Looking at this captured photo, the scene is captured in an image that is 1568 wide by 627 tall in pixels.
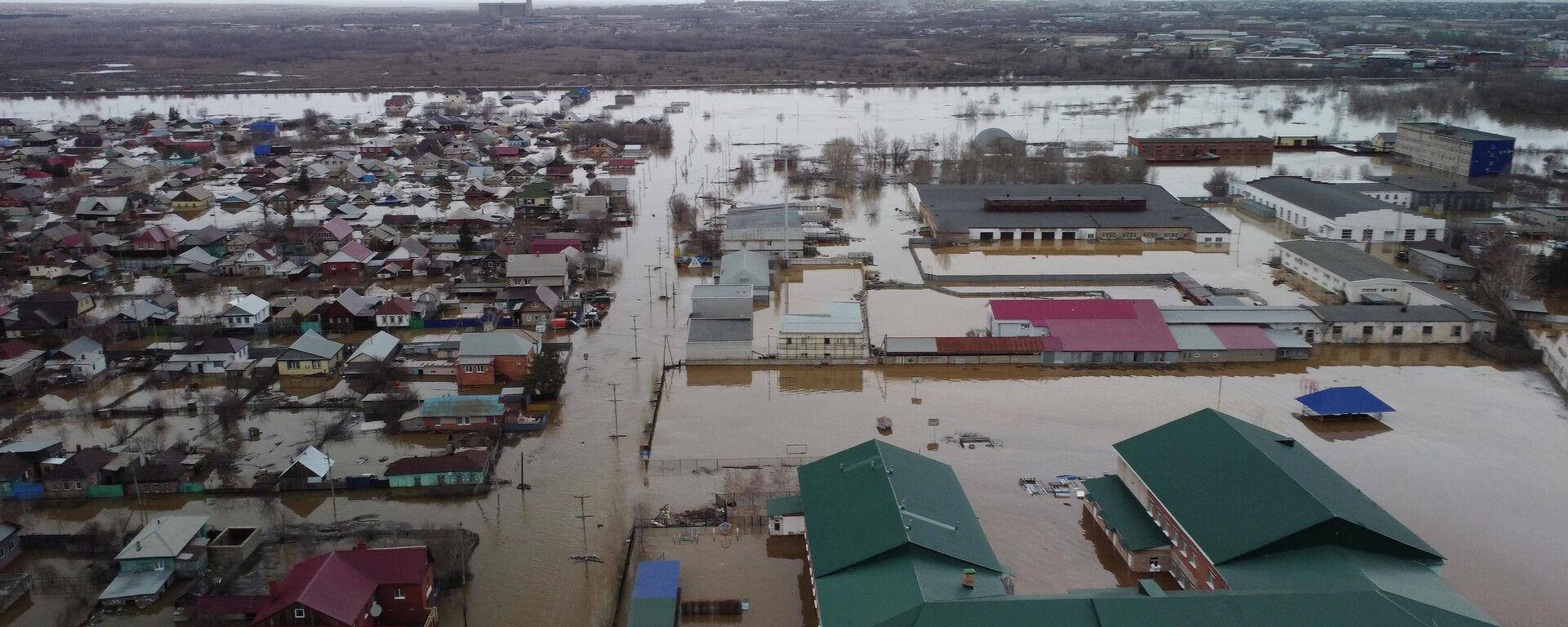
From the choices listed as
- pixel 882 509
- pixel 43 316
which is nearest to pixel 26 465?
pixel 43 316

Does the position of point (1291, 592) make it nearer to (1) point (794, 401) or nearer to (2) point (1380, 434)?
(2) point (1380, 434)

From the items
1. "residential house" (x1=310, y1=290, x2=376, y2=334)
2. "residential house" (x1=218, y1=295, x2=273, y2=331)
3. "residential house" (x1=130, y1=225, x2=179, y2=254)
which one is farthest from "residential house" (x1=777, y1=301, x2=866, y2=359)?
"residential house" (x1=130, y1=225, x2=179, y2=254)

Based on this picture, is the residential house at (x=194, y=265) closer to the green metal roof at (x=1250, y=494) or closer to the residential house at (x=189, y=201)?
the residential house at (x=189, y=201)

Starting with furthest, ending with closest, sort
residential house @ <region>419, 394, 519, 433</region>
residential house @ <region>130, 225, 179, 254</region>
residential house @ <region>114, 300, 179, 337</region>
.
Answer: residential house @ <region>130, 225, 179, 254</region> < residential house @ <region>114, 300, 179, 337</region> < residential house @ <region>419, 394, 519, 433</region>

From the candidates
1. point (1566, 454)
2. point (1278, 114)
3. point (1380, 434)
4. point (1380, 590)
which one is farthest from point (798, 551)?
point (1278, 114)

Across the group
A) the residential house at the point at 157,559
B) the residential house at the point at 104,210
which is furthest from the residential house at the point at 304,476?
the residential house at the point at 104,210

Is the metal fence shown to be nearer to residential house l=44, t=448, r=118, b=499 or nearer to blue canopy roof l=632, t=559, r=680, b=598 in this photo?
blue canopy roof l=632, t=559, r=680, b=598
